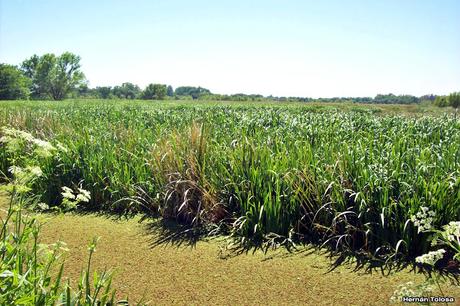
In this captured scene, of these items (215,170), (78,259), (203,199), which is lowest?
(78,259)

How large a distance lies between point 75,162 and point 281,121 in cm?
624

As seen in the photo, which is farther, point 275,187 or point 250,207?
point 275,187

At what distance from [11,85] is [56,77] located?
10.6m

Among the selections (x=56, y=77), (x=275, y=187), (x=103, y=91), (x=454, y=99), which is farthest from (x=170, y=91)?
(x=275, y=187)

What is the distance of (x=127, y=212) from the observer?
5.68m

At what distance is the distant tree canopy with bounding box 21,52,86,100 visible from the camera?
81.8m

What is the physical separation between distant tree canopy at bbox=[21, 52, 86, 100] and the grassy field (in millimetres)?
86007

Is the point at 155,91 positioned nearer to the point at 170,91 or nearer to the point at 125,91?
the point at 125,91

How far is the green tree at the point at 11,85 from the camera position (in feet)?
240

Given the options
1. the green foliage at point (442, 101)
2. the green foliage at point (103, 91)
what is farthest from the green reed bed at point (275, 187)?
the green foliage at point (103, 91)

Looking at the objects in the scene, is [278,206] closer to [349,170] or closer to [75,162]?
[349,170]

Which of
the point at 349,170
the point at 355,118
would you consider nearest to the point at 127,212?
the point at 349,170

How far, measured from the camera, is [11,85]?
239 feet

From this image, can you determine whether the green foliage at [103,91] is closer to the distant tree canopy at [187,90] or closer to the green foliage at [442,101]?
the distant tree canopy at [187,90]
